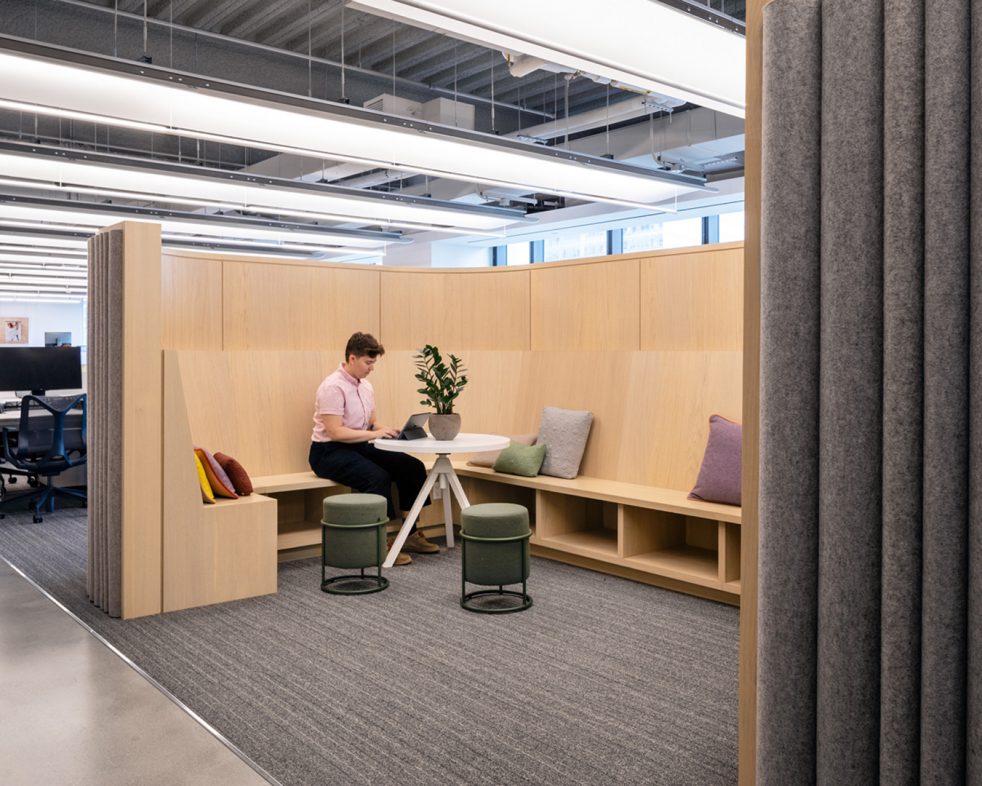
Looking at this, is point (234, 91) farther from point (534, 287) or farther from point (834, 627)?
point (834, 627)

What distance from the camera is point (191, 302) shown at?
5.58m

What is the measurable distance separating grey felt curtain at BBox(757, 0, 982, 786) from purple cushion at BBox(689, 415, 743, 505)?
126 inches

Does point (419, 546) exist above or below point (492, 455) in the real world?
below

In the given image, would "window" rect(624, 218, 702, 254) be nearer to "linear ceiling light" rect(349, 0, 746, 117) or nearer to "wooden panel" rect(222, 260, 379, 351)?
"wooden panel" rect(222, 260, 379, 351)

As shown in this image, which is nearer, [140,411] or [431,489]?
[140,411]

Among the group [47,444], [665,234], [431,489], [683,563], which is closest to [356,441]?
[431,489]

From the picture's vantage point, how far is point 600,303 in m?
5.88

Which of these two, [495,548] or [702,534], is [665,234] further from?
[495,548]

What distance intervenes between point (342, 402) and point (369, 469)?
1.47ft

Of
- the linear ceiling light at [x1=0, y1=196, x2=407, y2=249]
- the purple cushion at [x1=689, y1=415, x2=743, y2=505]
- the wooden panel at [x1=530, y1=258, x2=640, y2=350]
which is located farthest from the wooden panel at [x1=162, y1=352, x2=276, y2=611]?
the linear ceiling light at [x1=0, y1=196, x2=407, y2=249]

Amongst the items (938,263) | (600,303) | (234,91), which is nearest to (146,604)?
(234,91)

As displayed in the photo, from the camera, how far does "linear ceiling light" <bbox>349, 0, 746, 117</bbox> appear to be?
351 cm

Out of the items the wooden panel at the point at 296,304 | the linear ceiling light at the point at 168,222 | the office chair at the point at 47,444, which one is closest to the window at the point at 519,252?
the linear ceiling light at the point at 168,222

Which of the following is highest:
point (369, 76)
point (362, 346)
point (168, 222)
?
point (369, 76)
